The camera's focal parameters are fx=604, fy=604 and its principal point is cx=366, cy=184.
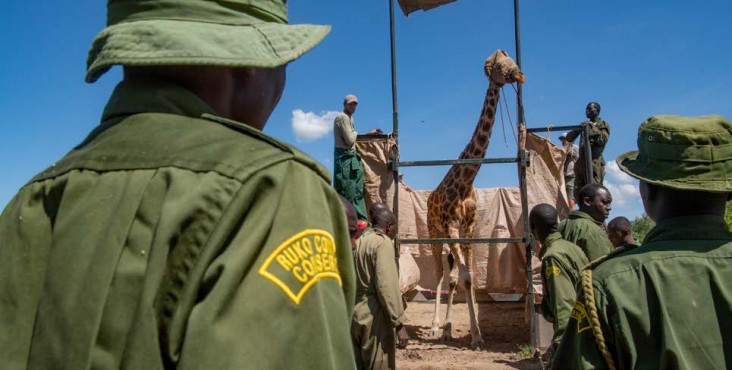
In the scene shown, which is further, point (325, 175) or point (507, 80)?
point (507, 80)

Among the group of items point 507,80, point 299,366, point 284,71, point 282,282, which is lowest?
point 299,366

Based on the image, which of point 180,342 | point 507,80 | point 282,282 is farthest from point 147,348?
point 507,80

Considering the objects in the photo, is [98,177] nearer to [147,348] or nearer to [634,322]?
[147,348]

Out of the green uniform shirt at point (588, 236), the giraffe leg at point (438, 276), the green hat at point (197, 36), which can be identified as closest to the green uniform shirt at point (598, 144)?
the giraffe leg at point (438, 276)

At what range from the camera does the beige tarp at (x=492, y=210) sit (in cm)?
831

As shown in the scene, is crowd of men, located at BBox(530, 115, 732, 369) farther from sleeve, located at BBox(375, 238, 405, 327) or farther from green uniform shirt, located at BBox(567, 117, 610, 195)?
green uniform shirt, located at BBox(567, 117, 610, 195)

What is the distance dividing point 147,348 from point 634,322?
1.51 meters

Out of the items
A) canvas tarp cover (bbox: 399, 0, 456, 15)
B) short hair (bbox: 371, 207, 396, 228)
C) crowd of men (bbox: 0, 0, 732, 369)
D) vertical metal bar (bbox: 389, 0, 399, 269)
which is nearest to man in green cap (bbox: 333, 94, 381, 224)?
vertical metal bar (bbox: 389, 0, 399, 269)

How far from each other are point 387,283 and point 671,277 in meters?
3.63

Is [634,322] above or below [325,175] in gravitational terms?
below

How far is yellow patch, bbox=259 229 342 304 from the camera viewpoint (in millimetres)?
940

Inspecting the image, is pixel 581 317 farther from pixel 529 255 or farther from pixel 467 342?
pixel 467 342

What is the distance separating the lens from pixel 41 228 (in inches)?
41.6

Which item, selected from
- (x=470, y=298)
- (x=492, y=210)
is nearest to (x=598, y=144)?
(x=492, y=210)
